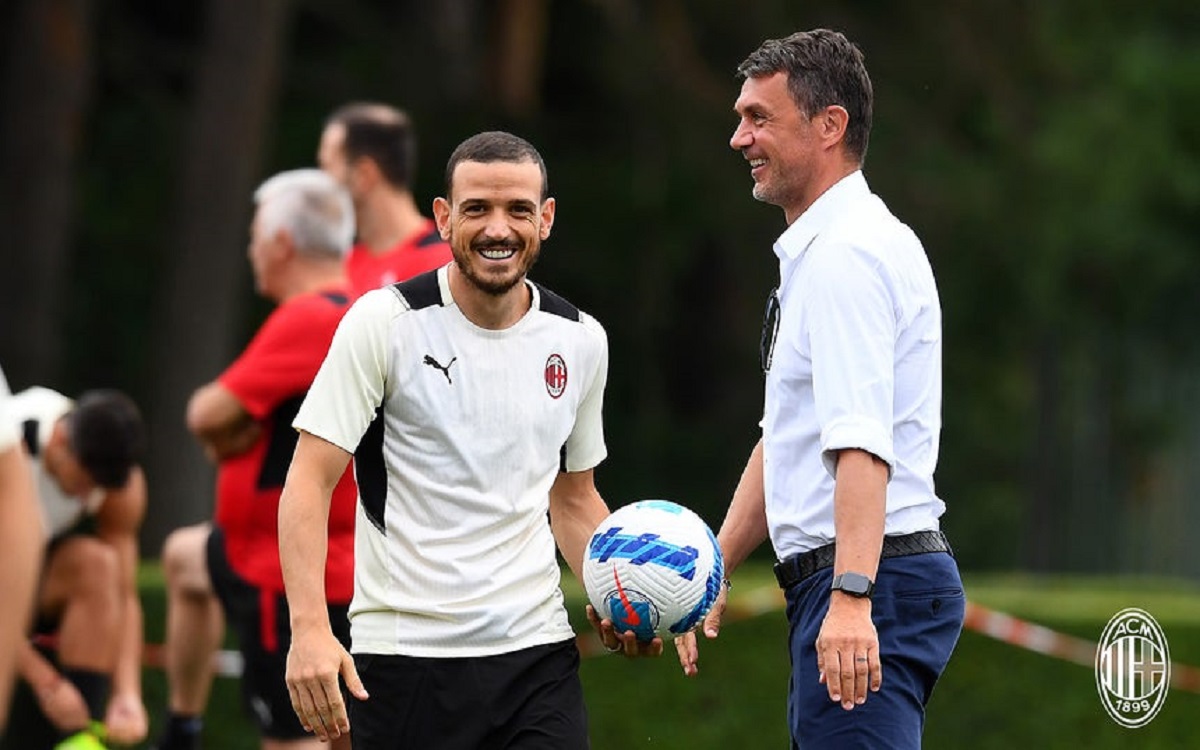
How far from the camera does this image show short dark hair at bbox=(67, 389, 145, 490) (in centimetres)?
870

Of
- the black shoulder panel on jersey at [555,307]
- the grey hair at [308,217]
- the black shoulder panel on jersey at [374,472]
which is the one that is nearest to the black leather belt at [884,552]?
the black shoulder panel on jersey at [555,307]

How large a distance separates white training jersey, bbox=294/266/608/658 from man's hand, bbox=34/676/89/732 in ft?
10.6

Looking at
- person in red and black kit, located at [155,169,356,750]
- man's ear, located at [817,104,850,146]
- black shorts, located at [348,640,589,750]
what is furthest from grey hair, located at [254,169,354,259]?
man's ear, located at [817,104,850,146]

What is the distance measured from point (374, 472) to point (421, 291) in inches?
18.3

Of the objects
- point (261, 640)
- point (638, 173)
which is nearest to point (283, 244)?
point (261, 640)

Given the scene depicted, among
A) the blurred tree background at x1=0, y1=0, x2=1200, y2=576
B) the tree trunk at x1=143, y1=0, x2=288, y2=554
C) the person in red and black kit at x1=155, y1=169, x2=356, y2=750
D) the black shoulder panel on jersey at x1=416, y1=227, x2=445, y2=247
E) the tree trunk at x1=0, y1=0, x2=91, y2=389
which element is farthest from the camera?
the blurred tree background at x1=0, y1=0, x2=1200, y2=576

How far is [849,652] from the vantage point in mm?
5289

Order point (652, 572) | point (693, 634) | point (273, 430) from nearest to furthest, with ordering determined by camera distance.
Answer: point (652, 572), point (693, 634), point (273, 430)

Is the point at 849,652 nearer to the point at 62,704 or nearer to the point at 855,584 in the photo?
the point at 855,584

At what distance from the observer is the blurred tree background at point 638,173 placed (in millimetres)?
20156

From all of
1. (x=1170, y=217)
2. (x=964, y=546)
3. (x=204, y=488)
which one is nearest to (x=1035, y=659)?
(x=204, y=488)

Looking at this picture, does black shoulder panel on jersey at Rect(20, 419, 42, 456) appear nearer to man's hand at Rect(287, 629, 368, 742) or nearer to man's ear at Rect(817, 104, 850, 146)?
man's hand at Rect(287, 629, 368, 742)

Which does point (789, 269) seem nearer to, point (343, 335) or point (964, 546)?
point (343, 335)

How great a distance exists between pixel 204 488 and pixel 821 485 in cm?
1517
